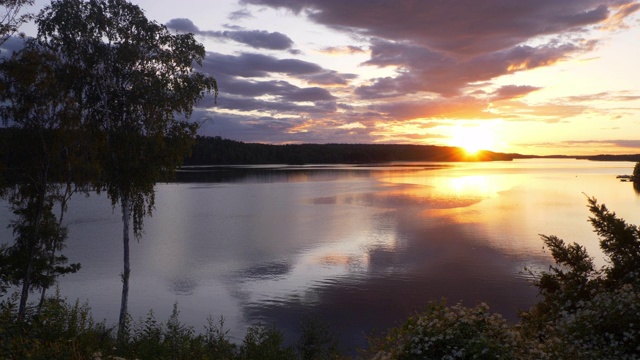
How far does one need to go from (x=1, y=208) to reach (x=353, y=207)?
5996 centimetres

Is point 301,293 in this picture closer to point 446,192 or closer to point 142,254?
point 142,254

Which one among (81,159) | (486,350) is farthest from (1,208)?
(486,350)

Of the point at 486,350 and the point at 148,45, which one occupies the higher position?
the point at 148,45

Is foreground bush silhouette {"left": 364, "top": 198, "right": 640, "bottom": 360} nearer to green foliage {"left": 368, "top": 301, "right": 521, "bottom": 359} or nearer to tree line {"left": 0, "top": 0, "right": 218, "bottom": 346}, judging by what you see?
green foliage {"left": 368, "top": 301, "right": 521, "bottom": 359}

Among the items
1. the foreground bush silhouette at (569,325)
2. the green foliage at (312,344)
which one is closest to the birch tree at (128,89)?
the green foliage at (312,344)

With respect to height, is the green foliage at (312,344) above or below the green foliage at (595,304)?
below

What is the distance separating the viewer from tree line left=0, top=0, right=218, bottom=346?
82.5 feet

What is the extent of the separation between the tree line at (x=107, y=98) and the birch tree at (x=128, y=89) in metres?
0.05

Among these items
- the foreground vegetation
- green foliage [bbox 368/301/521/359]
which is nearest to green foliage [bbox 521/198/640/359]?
the foreground vegetation

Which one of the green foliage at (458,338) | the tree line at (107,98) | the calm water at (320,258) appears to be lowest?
the calm water at (320,258)

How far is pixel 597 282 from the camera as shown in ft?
32.8

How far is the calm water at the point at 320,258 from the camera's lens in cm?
3120

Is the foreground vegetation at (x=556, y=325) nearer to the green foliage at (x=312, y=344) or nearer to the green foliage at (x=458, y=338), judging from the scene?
the green foliage at (x=458, y=338)

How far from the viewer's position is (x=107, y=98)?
86.7 feet
